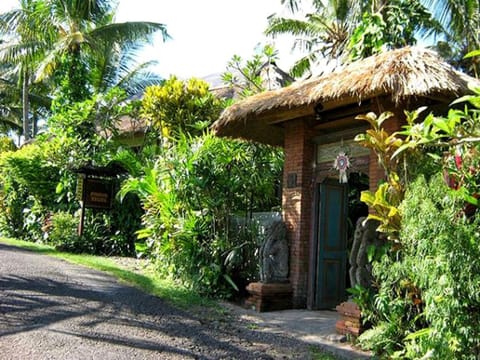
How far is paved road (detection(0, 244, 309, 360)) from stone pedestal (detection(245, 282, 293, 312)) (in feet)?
3.35

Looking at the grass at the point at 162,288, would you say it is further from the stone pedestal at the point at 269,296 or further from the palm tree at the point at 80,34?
the palm tree at the point at 80,34

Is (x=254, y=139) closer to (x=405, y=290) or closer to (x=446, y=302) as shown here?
(x=405, y=290)

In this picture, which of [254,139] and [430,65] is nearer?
[430,65]

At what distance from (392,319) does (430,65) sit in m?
2.97

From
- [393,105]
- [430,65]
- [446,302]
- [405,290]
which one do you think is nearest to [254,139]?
[393,105]

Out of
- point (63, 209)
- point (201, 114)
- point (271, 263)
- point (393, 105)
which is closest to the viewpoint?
point (393, 105)

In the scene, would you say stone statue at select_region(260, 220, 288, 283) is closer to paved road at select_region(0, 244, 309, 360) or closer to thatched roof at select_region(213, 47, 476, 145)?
paved road at select_region(0, 244, 309, 360)

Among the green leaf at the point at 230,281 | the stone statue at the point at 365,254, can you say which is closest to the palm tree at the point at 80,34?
the green leaf at the point at 230,281

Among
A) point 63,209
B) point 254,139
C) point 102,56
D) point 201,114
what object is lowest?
point 63,209

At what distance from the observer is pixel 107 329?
5926 millimetres

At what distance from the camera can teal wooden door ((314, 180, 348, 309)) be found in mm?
8469

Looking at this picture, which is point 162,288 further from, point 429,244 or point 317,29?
point 317,29

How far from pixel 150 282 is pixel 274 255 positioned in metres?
2.41

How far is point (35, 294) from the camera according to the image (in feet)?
24.2
